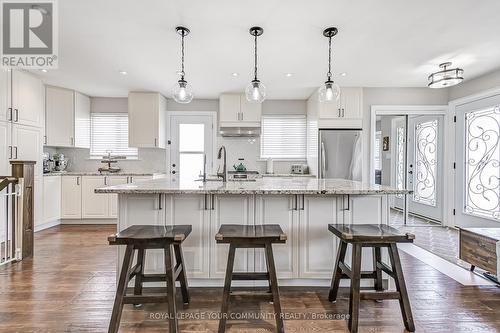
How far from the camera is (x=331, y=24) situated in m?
2.66

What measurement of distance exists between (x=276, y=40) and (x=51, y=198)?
173 inches

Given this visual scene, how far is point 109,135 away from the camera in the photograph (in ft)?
18.2

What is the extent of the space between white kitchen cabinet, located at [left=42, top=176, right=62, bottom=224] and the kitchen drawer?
19.0 ft

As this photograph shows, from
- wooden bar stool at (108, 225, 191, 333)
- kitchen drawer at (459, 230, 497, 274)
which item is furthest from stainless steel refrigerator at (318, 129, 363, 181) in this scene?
wooden bar stool at (108, 225, 191, 333)

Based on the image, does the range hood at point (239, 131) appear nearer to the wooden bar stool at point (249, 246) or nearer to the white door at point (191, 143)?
the white door at point (191, 143)

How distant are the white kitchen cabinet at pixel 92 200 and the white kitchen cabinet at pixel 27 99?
1.17 m

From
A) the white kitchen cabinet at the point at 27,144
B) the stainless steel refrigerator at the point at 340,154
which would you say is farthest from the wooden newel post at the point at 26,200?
the stainless steel refrigerator at the point at 340,154

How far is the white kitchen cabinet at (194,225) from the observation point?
234cm

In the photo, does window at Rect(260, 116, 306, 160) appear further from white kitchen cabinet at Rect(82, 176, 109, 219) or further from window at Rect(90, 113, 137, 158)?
white kitchen cabinet at Rect(82, 176, 109, 219)

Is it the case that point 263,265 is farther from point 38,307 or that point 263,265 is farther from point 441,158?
point 441,158

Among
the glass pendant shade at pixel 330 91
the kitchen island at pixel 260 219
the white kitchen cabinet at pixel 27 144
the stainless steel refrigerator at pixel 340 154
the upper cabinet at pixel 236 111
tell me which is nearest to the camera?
the kitchen island at pixel 260 219

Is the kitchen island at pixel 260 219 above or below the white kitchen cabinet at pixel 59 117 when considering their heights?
below

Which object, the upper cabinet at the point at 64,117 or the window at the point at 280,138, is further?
the window at the point at 280,138

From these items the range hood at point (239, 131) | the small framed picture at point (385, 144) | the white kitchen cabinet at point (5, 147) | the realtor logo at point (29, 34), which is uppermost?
the realtor logo at point (29, 34)
